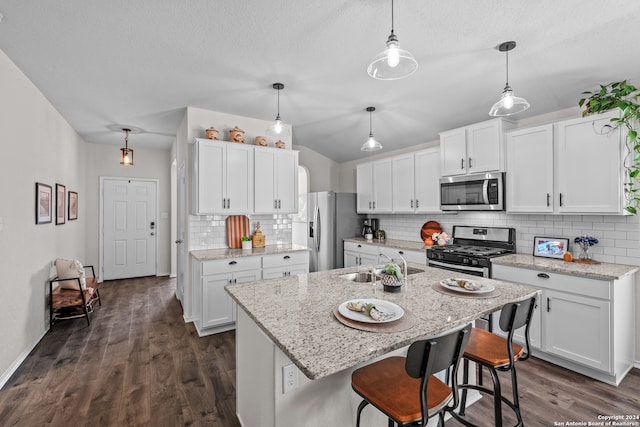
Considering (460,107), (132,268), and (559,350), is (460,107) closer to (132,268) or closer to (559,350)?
(559,350)

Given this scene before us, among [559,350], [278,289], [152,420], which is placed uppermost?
[278,289]

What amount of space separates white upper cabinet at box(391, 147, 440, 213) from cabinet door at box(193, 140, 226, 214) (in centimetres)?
250

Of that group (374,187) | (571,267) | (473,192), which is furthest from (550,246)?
(374,187)

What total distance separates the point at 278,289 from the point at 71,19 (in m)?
2.29

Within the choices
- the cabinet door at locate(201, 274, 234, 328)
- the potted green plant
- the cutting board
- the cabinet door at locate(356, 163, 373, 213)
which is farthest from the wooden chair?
the potted green plant

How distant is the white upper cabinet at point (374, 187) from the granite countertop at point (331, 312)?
2.49 meters

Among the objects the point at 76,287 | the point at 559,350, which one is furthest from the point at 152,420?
the point at 559,350

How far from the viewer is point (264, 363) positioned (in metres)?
1.44

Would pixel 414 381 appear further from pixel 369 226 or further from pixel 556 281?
pixel 369 226

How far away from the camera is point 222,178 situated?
3572mm

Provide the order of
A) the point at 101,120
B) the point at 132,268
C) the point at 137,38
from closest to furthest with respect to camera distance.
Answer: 1. the point at 137,38
2. the point at 101,120
3. the point at 132,268

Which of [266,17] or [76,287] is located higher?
[266,17]

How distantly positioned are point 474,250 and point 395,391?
8.58ft

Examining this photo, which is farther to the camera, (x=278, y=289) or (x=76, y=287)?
(x=76, y=287)
